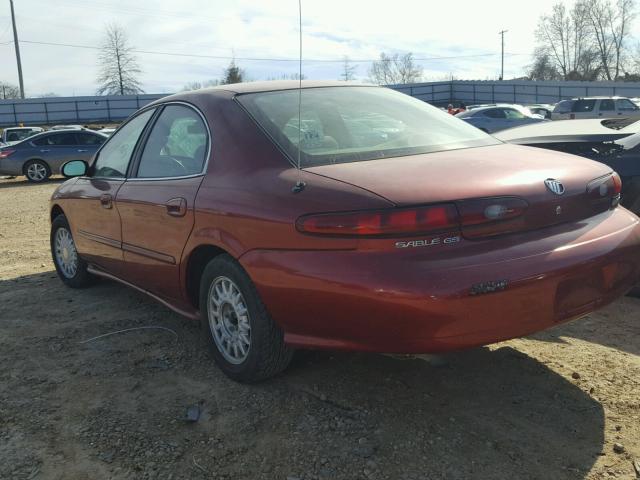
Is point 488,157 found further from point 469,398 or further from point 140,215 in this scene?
point 140,215

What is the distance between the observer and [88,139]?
17.2 metres

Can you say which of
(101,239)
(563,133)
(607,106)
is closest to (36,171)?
(101,239)

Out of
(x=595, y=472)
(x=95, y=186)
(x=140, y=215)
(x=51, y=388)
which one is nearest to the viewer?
(x=595, y=472)

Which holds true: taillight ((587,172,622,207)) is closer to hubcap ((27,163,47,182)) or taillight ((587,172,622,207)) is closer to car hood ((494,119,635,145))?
car hood ((494,119,635,145))

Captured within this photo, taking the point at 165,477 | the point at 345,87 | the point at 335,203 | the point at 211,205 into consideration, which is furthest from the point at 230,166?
the point at 165,477

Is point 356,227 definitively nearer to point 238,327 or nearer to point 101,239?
point 238,327

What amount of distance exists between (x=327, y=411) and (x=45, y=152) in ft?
52.7

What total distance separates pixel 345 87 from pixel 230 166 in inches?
43.3

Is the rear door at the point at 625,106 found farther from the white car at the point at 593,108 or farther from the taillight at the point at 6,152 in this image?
the taillight at the point at 6,152

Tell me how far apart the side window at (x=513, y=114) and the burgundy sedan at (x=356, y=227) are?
20.0 metres

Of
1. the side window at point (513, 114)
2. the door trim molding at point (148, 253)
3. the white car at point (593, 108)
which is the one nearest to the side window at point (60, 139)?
the door trim molding at point (148, 253)

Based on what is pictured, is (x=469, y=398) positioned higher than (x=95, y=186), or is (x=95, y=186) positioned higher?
(x=95, y=186)

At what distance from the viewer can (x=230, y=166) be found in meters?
3.04

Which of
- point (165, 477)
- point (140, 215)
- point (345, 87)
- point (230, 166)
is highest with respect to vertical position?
point (345, 87)
